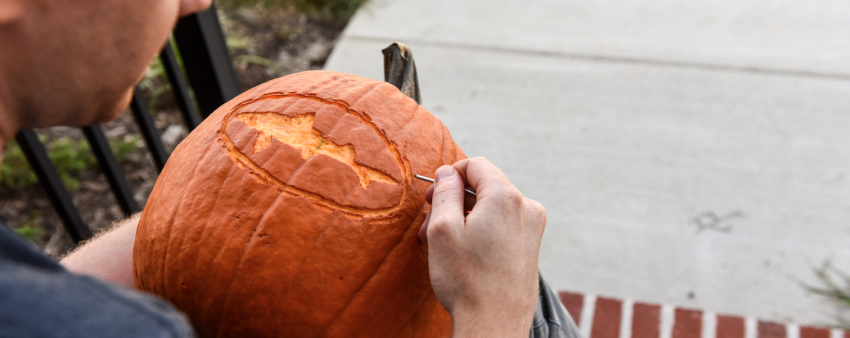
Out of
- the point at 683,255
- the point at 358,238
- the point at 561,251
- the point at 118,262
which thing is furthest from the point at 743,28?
Answer: the point at 118,262

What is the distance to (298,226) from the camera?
884 millimetres

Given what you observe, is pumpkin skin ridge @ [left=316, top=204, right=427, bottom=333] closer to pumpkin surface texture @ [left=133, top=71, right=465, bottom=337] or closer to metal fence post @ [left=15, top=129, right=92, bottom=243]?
pumpkin surface texture @ [left=133, top=71, right=465, bottom=337]

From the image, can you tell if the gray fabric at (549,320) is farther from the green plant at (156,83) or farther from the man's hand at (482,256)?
the green plant at (156,83)

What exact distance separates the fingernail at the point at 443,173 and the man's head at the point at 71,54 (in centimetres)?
46

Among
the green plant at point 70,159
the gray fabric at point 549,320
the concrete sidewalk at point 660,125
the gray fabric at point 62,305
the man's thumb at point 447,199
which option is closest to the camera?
the gray fabric at point 62,305

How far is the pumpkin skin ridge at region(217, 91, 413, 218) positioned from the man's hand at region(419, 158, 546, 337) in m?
0.08

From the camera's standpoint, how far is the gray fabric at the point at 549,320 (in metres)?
1.12

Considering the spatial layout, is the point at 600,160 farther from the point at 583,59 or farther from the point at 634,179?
the point at 583,59

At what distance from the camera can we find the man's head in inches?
21.9

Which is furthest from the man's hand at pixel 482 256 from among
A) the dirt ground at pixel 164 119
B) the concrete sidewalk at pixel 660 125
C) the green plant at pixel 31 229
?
the green plant at pixel 31 229

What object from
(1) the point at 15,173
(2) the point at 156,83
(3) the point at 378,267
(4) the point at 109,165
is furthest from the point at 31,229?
(3) the point at 378,267

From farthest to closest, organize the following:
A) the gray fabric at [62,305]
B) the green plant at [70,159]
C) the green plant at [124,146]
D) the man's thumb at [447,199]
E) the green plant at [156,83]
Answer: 1. the green plant at [156,83]
2. the green plant at [124,146]
3. the green plant at [70,159]
4. the man's thumb at [447,199]
5. the gray fabric at [62,305]

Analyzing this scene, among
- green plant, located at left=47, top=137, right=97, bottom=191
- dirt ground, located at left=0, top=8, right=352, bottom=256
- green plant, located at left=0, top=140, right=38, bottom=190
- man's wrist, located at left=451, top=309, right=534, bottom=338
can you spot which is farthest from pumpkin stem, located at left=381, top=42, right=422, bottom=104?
green plant, located at left=0, top=140, right=38, bottom=190

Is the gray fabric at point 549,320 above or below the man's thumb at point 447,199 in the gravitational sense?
below
